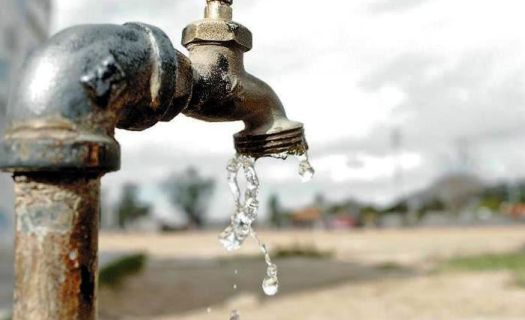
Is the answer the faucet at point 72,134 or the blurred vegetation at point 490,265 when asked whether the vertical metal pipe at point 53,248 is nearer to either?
the faucet at point 72,134

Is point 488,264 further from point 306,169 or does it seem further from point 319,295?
point 306,169

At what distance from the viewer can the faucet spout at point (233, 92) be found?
3.90ft

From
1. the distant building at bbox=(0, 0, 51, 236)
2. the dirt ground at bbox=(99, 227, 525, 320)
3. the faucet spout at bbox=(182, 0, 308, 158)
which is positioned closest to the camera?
the faucet spout at bbox=(182, 0, 308, 158)

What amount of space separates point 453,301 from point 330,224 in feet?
106

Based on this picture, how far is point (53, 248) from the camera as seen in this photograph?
32.7 inches

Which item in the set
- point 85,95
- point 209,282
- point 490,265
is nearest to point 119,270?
point 209,282

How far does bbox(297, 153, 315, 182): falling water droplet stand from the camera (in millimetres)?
1321

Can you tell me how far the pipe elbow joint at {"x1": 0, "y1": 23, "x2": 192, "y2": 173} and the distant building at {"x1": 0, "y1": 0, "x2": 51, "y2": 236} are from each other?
1174 centimetres

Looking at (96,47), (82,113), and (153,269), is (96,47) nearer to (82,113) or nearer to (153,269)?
(82,113)

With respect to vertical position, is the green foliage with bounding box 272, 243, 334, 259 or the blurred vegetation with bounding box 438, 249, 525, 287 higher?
the green foliage with bounding box 272, 243, 334, 259

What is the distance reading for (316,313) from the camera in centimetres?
640

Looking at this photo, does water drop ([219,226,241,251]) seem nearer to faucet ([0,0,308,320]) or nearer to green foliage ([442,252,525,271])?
faucet ([0,0,308,320])

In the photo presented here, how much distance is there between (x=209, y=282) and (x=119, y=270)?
4.17 feet

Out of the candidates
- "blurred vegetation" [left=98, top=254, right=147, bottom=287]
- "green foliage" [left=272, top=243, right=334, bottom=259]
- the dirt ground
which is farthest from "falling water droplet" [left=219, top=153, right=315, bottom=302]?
"green foliage" [left=272, top=243, right=334, bottom=259]
